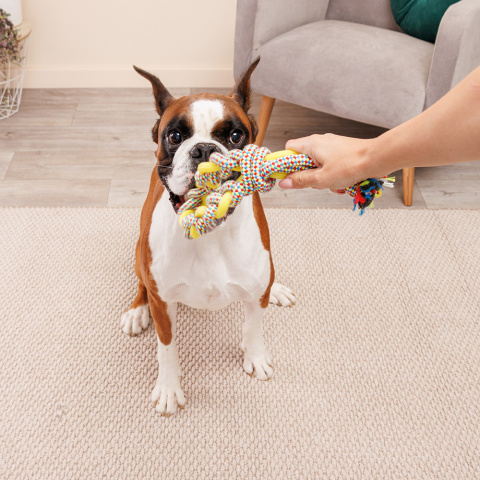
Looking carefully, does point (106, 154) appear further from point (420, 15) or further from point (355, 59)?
point (420, 15)

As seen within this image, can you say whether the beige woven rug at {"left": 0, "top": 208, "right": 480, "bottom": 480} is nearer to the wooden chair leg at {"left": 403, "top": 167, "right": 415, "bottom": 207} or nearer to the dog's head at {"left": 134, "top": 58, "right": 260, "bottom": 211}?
the wooden chair leg at {"left": 403, "top": 167, "right": 415, "bottom": 207}

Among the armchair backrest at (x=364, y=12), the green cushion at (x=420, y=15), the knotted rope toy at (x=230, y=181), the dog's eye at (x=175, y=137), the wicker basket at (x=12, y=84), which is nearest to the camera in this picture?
the knotted rope toy at (x=230, y=181)

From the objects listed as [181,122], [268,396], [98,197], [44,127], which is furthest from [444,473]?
[44,127]

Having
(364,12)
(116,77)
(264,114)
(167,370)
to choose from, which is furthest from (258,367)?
(116,77)

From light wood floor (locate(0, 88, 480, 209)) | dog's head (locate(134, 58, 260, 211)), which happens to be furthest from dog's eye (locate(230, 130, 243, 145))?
light wood floor (locate(0, 88, 480, 209))

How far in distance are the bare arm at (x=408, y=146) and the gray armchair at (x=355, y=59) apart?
3.95 ft

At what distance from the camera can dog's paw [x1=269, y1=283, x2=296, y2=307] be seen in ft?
5.94

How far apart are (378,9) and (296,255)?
1.41 m

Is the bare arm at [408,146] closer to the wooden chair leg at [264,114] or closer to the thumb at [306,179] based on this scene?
the thumb at [306,179]

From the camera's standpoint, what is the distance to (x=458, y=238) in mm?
2105

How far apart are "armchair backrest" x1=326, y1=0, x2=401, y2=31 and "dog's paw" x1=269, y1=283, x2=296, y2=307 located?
61.7 inches

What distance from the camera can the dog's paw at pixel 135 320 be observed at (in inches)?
66.7

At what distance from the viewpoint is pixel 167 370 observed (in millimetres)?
1482

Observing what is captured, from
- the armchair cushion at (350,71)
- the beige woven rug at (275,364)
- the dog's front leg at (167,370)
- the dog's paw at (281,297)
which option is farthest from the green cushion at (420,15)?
the dog's front leg at (167,370)
